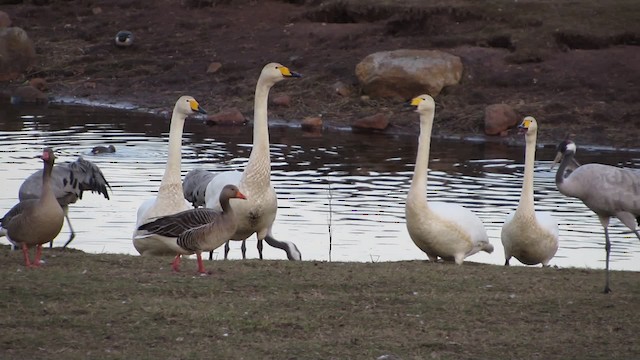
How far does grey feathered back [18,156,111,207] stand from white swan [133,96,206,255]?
2.58 feet

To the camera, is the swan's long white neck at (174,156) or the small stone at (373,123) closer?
the swan's long white neck at (174,156)

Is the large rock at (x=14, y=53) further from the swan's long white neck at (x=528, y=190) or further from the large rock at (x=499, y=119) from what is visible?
the swan's long white neck at (x=528, y=190)

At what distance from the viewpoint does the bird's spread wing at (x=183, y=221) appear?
32.6ft


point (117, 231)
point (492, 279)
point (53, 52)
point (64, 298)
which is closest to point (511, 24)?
point (53, 52)

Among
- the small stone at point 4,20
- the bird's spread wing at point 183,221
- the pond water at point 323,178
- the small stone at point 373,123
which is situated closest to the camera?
the bird's spread wing at point 183,221

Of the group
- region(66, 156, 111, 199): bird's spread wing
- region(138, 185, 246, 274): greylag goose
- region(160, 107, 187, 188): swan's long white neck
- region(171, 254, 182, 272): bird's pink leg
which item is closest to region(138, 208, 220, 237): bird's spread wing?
region(138, 185, 246, 274): greylag goose

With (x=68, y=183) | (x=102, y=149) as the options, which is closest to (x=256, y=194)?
(x=68, y=183)

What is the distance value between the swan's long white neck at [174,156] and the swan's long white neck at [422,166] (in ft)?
7.22

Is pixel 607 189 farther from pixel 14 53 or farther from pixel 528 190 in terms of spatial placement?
pixel 14 53

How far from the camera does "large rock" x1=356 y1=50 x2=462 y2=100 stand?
82.4 feet

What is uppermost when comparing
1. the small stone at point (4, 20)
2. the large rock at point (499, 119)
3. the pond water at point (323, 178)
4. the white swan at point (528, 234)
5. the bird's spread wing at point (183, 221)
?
the small stone at point (4, 20)

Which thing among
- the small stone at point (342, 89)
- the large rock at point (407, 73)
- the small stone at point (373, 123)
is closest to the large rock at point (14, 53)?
the small stone at point (342, 89)

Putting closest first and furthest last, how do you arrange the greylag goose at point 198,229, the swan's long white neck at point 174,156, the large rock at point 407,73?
the greylag goose at point 198,229, the swan's long white neck at point 174,156, the large rock at point 407,73

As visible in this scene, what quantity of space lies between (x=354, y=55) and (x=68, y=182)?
619 inches
